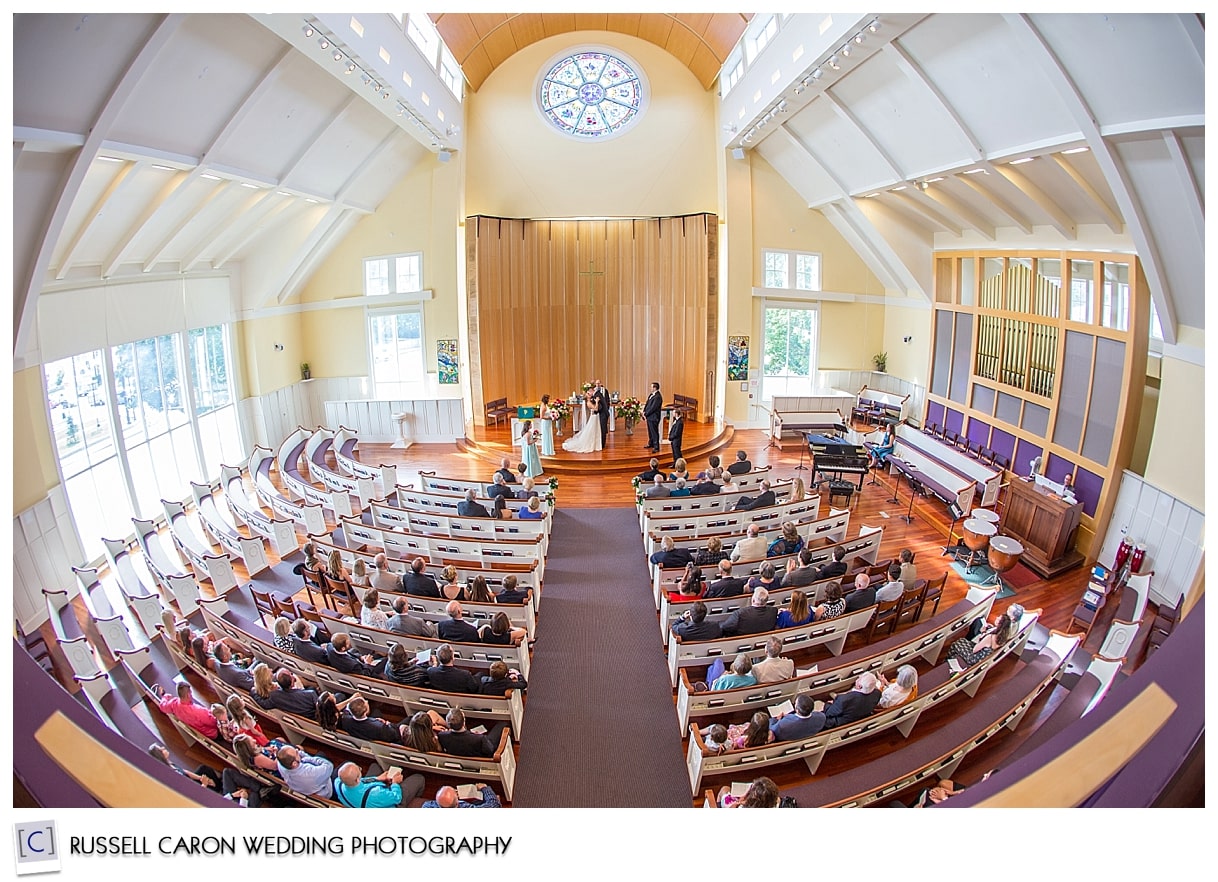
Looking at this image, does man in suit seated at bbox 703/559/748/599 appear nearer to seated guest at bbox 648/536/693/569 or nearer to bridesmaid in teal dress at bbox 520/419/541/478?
seated guest at bbox 648/536/693/569

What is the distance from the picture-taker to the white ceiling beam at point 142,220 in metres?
8.66

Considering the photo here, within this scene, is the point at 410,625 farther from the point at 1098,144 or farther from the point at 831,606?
the point at 1098,144

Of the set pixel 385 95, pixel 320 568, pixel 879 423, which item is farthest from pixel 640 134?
pixel 320 568

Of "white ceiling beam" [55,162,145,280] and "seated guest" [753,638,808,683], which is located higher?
"white ceiling beam" [55,162,145,280]

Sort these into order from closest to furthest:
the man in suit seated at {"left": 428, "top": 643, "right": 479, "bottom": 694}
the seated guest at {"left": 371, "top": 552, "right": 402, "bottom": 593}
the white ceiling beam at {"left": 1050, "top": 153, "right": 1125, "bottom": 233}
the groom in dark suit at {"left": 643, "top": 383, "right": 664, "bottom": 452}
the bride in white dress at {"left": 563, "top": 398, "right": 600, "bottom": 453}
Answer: the man in suit seated at {"left": 428, "top": 643, "right": 479, "bottom": 694}
the seated guest at {"left": 371, "top": 552, "right": 402, "bottom": 593}
the white ceiling beam at {"left": 1050, "top": 153, "right": 1125, "bottom": 233}
the groom in dark suit at {"left": 643, "top": 383, "right": 664, "bottom": 452}
the bride in white dress at {"left": 563, "top": 398, "right": 600, "bottom": 453}

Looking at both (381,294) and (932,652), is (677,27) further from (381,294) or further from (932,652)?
(932,652)

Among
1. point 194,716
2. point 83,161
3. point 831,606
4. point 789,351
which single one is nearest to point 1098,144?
point 831,606

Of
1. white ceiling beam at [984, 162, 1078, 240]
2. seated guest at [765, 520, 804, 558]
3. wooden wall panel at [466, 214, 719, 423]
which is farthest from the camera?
wooden wall panel at [466, 214, 719, 423]

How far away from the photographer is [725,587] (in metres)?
6.73

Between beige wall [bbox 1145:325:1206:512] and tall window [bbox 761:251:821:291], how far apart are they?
8611 mm

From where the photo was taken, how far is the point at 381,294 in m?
15.2

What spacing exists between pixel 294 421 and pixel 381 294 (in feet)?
12.3

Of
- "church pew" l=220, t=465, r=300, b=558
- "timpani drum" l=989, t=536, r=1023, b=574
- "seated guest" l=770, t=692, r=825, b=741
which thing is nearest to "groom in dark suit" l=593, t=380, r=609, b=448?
"church pew" l=220, t=465, r=300, b=558

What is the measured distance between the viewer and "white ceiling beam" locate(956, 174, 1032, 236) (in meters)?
10.0
